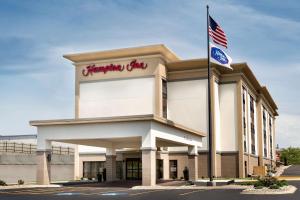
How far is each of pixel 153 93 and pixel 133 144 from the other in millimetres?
7853

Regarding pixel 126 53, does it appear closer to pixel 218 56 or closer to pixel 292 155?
pixel 218 56

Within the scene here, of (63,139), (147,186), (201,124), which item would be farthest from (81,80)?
(147,186)

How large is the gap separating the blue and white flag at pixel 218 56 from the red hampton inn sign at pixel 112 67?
19528 mm

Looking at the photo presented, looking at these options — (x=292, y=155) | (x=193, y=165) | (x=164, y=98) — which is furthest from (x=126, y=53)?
(x=292, y=155)

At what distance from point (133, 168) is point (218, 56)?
2318 cm

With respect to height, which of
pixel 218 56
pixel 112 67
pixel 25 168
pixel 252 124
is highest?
pixel 112 67

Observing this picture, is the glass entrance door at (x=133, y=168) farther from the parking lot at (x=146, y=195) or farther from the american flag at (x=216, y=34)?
the parking lot at (x=146, y=195)

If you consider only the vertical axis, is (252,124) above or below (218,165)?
above

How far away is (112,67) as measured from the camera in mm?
60969

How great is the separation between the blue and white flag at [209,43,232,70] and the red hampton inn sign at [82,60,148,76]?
1953 cm

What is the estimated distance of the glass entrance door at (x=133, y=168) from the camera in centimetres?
5778

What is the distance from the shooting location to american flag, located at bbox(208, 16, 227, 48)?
39.7 m

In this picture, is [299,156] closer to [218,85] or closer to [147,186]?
[218,85]

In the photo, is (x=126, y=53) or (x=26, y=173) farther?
(x=126, y=53)
